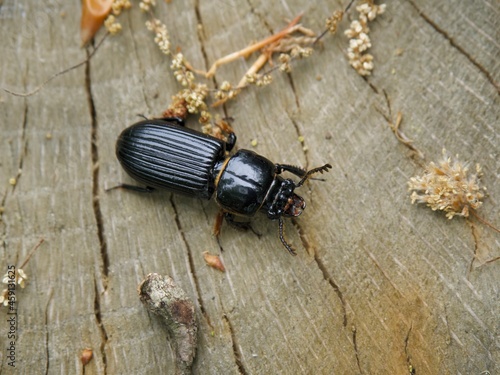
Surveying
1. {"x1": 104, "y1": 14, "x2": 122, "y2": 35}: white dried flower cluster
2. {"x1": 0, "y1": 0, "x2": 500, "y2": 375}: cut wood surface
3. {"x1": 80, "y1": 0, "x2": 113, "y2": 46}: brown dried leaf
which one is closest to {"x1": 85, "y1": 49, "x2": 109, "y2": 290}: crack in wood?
{"x1": 0, "y1": 0, "x2": 500, "y2": 375}: cut wood surface

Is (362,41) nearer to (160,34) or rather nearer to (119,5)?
(160,34)

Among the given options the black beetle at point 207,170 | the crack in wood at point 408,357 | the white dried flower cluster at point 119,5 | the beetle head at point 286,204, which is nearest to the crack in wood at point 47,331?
the black beetle at point 207,170

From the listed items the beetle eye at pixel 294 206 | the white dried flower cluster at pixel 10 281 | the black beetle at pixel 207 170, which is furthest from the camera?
the black beetle at pixel 207 170

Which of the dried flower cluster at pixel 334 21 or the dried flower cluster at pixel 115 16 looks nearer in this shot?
the dried flower cluster at pixel 334 21

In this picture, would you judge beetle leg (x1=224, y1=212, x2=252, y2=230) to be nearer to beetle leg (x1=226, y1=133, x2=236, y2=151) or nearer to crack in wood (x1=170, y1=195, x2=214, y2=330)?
crack in wood (x1=170, y1=195, x2=214, y2=330)

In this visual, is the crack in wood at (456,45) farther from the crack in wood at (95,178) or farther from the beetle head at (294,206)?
the crack in wood at (95,178)

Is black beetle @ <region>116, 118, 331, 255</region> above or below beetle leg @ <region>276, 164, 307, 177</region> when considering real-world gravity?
below
